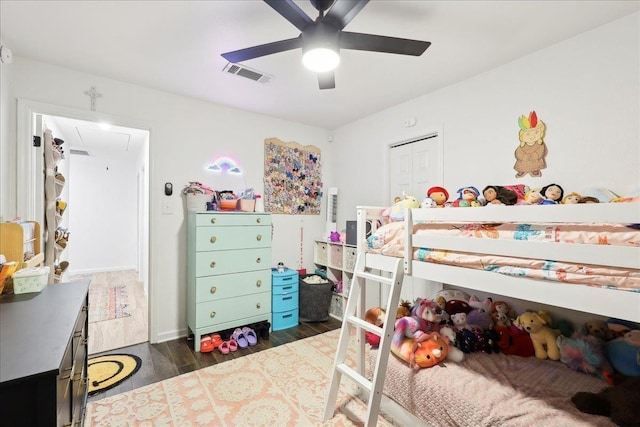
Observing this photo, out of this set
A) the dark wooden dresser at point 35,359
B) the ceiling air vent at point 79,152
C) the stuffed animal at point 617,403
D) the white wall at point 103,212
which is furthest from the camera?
the white wall at point 103,212

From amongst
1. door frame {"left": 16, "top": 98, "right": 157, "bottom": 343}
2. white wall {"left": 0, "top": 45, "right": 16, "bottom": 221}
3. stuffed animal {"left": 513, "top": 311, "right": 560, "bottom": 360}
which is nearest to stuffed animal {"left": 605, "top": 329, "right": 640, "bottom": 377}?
stuffed animal {"left": 513, "top": 311, "right": 560, "bottom": 360}

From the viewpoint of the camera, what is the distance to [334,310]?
145 inches

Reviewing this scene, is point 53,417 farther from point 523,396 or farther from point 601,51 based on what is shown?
point 601,51

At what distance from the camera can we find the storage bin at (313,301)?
11.4 ft

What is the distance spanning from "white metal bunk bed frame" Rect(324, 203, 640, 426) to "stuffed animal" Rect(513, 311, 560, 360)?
92cm

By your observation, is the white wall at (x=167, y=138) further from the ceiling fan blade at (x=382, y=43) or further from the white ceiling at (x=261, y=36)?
the ceiling fan blade at (x=382, y=43)

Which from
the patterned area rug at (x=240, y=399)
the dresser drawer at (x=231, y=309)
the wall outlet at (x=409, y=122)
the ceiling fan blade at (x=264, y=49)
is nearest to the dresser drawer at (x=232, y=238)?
the dresser drawer at (x=231, y=309)

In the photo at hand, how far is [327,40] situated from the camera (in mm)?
1504

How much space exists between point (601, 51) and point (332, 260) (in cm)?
301

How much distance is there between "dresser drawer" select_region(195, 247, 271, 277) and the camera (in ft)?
9.00

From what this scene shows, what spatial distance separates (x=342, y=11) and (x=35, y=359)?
69.5 inches

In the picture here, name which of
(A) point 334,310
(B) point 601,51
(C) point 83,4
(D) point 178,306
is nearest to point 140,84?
(C) point 83,4

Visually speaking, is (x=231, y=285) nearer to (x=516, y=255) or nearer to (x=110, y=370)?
(x=110, y=370)

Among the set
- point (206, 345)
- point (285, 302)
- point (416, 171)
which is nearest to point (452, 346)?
point (416, 171)
